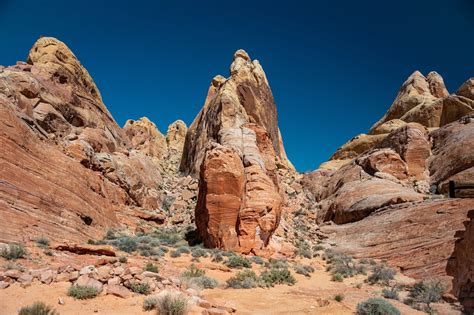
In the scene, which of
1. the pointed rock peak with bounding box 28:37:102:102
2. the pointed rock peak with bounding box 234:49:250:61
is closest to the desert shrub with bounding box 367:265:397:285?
the pointed rock peak with bounding box 28:37:102:102

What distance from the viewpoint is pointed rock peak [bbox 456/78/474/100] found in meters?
51.1

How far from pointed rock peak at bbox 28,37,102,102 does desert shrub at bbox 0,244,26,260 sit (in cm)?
2563

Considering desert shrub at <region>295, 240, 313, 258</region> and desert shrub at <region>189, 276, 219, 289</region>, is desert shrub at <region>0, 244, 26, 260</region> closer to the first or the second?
desert shrub at <region>189, 276, 219, 289</region>

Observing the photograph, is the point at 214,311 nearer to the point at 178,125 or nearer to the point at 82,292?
the point at 82,292

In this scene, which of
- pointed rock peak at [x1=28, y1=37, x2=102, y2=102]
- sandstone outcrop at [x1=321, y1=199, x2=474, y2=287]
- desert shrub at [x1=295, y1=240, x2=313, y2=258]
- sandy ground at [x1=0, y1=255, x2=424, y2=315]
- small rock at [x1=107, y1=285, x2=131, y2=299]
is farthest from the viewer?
pointed rock peak at [x1=28, y1=37, x2=102, y2=102]

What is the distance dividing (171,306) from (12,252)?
6.78 meters

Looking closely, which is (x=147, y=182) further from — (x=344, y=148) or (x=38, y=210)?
(x=344, y=148)

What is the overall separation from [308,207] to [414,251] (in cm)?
1995

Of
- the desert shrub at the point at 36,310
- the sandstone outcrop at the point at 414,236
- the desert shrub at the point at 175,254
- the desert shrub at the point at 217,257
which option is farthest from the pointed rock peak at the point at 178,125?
the desert shrub at the point at 36,310

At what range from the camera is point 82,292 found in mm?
9570

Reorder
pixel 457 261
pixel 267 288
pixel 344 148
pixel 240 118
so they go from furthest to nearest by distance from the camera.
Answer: pixel 344 148, pixel 240 118, pixel 267 288, pixel 457 261

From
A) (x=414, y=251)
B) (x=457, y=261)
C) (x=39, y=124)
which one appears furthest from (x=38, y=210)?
(x=414, y=251)

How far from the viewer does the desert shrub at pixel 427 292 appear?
13268 mm

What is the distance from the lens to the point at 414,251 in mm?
19906
